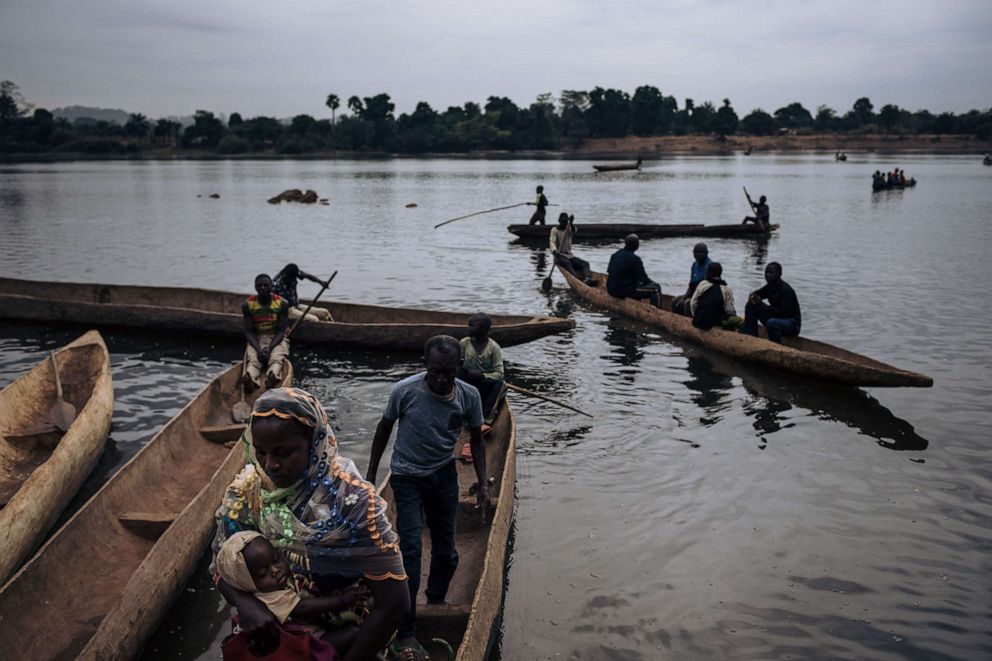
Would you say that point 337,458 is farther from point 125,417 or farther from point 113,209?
point 113,209

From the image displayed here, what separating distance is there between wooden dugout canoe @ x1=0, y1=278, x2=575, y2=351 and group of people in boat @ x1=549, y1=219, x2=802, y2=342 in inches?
91.7

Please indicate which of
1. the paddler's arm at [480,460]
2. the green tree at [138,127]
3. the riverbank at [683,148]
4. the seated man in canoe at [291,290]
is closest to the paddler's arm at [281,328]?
the seated man in canoe at [291,290]

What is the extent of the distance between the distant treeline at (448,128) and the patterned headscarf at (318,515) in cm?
11045

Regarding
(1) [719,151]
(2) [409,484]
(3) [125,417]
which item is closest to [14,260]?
(3) [125,417]

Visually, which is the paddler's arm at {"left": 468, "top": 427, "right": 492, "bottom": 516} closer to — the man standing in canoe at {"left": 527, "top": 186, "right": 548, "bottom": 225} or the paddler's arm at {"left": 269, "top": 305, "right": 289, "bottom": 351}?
the paddler's arm at {"left": 269, "top": 305, "right": 289, "bottom": 351}

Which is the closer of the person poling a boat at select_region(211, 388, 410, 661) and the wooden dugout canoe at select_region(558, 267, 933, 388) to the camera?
the person poling a boat at select_region(211, 388, 410, 661)

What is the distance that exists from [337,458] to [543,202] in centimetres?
2396

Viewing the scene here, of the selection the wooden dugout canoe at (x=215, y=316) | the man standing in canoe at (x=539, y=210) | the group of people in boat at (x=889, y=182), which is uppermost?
the group of people in boat at (x=889, y=182)

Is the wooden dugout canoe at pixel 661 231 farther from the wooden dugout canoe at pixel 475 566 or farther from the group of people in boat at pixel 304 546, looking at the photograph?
the group of people in boat at pixel 304 546

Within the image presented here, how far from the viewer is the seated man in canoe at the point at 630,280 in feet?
45.7

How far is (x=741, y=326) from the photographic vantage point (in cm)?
1173

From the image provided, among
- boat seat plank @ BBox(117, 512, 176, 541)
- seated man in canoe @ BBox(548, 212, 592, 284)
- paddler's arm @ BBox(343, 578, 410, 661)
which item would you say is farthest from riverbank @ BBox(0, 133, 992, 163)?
paddler's arm @ BBox(343, 578, 410, 661)

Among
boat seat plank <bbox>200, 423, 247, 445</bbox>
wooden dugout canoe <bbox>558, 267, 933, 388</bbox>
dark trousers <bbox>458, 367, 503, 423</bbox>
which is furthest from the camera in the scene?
wooden dugout canoe <bbox>558, 267, 933, 388</bbox>

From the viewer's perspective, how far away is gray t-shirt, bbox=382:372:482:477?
4.49 meters
